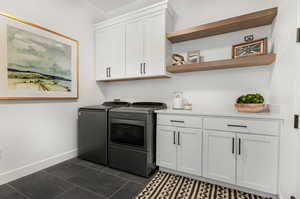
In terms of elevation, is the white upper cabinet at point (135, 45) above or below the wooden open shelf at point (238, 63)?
above

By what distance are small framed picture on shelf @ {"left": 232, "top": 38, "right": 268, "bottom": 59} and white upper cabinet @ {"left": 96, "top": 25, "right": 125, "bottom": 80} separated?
1825 mm

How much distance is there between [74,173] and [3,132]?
3.35 feet

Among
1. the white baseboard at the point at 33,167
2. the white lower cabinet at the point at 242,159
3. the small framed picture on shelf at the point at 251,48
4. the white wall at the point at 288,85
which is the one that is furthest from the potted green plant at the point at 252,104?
the white baseboard at the point at 33,167

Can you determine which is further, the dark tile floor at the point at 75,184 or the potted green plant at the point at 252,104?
the potted green plant at the point at 252,104

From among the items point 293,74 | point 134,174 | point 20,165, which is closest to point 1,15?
point 20,165

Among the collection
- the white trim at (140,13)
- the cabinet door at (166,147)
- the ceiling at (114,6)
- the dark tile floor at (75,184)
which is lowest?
the dark tile floor at (75,184)

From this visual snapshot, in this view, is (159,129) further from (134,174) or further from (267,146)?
(267,146)

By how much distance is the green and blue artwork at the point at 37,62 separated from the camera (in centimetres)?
171

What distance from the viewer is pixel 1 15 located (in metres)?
1.61

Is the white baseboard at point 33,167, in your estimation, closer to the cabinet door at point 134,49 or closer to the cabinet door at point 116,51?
the cabinet door at point 116,51

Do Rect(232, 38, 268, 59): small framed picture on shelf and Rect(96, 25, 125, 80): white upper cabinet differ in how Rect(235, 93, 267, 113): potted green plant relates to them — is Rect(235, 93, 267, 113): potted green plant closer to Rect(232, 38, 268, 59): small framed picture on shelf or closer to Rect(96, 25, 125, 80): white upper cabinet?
Rect(232, 38, 268, 59): small framed picture on shelf

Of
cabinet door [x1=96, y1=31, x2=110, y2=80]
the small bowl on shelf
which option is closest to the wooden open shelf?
the small bowl on shelf

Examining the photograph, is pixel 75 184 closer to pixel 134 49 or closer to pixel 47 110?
pixel 47 110

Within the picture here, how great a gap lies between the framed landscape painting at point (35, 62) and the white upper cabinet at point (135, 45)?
0.55m
